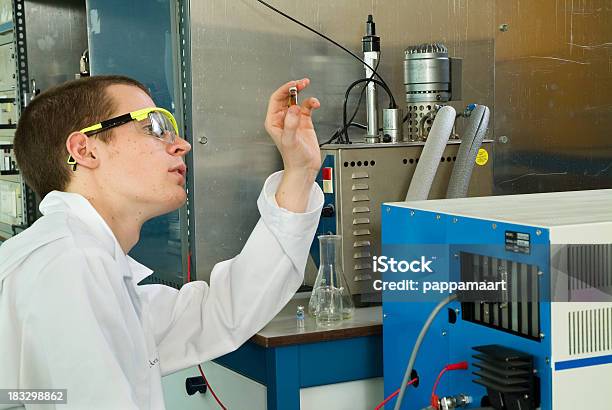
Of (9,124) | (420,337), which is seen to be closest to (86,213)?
(420,337)

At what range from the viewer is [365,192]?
211cm

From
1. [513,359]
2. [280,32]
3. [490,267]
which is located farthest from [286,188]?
[280,32]

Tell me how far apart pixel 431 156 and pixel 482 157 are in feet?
0.86

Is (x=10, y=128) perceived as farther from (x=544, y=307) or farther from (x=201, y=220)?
(x=544, y=307)

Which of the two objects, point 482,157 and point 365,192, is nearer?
point 365,192

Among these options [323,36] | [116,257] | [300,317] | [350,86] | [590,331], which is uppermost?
[323,36]

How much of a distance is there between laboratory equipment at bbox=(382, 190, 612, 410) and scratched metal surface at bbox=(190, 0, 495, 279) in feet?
2.42

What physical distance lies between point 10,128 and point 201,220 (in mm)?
1248

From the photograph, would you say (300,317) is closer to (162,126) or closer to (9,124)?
(162,126)

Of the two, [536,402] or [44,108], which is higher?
[44,108]

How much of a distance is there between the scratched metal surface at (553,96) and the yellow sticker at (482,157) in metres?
0.28

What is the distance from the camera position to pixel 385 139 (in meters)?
2.25

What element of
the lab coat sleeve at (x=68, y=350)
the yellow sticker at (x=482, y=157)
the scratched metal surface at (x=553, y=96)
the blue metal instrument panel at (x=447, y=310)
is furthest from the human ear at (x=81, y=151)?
the scratched metal surface at (x=553, y=96)

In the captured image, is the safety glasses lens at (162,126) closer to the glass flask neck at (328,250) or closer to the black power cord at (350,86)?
the glass flask neck at (328,250)
